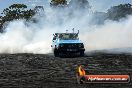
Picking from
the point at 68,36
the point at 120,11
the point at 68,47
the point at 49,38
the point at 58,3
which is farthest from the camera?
the point at 58,3

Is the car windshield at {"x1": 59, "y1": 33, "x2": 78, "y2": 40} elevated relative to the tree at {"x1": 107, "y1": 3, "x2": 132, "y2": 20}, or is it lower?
lower

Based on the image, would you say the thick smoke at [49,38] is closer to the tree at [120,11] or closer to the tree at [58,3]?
the tree at [120,11]

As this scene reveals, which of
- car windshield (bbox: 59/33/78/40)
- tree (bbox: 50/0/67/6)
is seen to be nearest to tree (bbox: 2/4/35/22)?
tree (bbox: 50/0/67/6)

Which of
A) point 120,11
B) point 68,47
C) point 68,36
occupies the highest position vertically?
point 120,11

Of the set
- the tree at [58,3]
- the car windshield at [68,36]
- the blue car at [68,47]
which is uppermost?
the tree at [58,3]

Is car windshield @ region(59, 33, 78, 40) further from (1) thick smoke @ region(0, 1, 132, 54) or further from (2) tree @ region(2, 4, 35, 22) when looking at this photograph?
(2) tree @ region(2, 4, 35, 22)

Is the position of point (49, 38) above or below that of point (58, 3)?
below

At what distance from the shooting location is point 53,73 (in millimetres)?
18797

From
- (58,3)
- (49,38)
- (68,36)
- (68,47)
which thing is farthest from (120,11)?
(68,47)

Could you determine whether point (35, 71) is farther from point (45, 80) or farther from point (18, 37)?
point (18, 37)

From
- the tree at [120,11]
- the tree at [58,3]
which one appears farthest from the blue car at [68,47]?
the tree at [58,3]

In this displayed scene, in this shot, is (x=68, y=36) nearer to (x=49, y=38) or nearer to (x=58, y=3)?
(x=49, y=38)

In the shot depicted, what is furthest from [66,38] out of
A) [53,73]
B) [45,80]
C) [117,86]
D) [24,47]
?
[117,86]

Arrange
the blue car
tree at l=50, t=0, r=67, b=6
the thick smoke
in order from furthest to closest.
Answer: tree at l=50, t=0, r=67, b=6 < the thick smoke < the blue car
